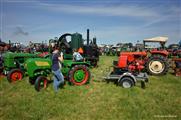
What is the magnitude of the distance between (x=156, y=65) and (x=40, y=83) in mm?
6515

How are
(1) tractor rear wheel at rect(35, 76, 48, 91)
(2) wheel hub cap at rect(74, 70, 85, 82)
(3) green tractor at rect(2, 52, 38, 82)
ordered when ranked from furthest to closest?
(3) green tractor at rect(2, 52, 38, 82), (2) wheel hub cap at rect(74, 70, 85, 82), (1) tractor rear wheel at rect(35, 76, 48, 91)

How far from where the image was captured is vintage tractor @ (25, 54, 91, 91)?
7797 millimetres

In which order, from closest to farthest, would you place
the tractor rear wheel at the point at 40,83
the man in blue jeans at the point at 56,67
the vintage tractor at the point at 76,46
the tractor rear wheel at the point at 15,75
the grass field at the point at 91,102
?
the grass field at the point at 91,102, the man in blue jeans at the point at 56,67, the tractor rear wheel at the point at 40,83, the tractor rear wheel at the point at 15,75, the vintage tractor at the point at 76,46

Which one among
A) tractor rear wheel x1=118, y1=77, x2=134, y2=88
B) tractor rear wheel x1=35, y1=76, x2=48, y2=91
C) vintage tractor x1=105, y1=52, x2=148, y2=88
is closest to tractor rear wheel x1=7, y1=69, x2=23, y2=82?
tractor rear wheel x1=35, y1=76, x2=48, y2=91

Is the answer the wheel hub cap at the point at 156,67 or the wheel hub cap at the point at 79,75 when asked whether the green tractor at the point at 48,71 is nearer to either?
the wheel hub cap at the point at 79,75

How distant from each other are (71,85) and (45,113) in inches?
120

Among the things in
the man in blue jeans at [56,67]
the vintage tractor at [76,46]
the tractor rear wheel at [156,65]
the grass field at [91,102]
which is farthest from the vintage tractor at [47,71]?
the tractor rear wheel at [156,65]

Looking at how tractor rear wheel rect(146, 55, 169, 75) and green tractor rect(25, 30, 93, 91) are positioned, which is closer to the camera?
green tractor rect(25, 30, 93, 91)

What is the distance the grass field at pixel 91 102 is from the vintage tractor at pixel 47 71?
12.2 inches

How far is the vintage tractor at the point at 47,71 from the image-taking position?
Result: 780cm

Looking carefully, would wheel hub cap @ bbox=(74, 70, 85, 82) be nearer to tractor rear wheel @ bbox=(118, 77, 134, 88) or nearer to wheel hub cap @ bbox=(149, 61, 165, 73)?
tractor rear wheel @ bbox=(118, 77, 134, 88)

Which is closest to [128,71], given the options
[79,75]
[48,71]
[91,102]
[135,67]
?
[135,67]

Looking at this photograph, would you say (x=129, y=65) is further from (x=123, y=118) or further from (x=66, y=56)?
(x=123, y=118)

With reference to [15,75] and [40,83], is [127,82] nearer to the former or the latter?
[40,83]
